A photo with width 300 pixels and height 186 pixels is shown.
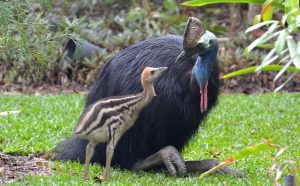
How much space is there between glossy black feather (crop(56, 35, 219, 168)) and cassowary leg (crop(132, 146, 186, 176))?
0.35ft

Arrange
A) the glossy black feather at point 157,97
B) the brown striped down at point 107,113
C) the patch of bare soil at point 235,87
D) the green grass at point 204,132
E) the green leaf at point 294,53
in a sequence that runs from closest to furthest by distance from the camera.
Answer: the green leaf at point 294,53 < the brown striped down at point 107,113 < the green grass at point 204,132 < the glossy black feather at point 157,97 < the patch of bare soil at point 235,87

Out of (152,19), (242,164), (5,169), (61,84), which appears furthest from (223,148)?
(152,19)

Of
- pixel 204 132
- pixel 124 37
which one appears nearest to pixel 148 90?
pixel 204 132

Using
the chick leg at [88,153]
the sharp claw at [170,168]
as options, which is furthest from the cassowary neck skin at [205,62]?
the chick leg at [88,153]

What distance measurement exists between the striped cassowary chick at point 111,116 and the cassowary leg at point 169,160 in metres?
0.58

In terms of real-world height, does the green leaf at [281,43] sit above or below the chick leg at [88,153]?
above

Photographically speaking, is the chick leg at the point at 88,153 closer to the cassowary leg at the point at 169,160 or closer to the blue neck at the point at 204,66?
the cassowary leg at the point at 169,160

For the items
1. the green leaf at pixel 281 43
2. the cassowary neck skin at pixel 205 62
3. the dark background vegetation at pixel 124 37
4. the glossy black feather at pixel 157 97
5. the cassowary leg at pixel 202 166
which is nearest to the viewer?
the green leaf at pixel 281 43

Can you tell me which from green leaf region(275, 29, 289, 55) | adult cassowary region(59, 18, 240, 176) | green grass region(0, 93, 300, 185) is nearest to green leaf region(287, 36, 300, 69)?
green leaf region(275, 29, 289, 55)

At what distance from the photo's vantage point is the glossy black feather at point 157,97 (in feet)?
18.6

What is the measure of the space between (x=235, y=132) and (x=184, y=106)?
2.31 m

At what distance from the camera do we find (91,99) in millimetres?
6129

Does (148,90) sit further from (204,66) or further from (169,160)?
(169,160)

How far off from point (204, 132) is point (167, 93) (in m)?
2.28
